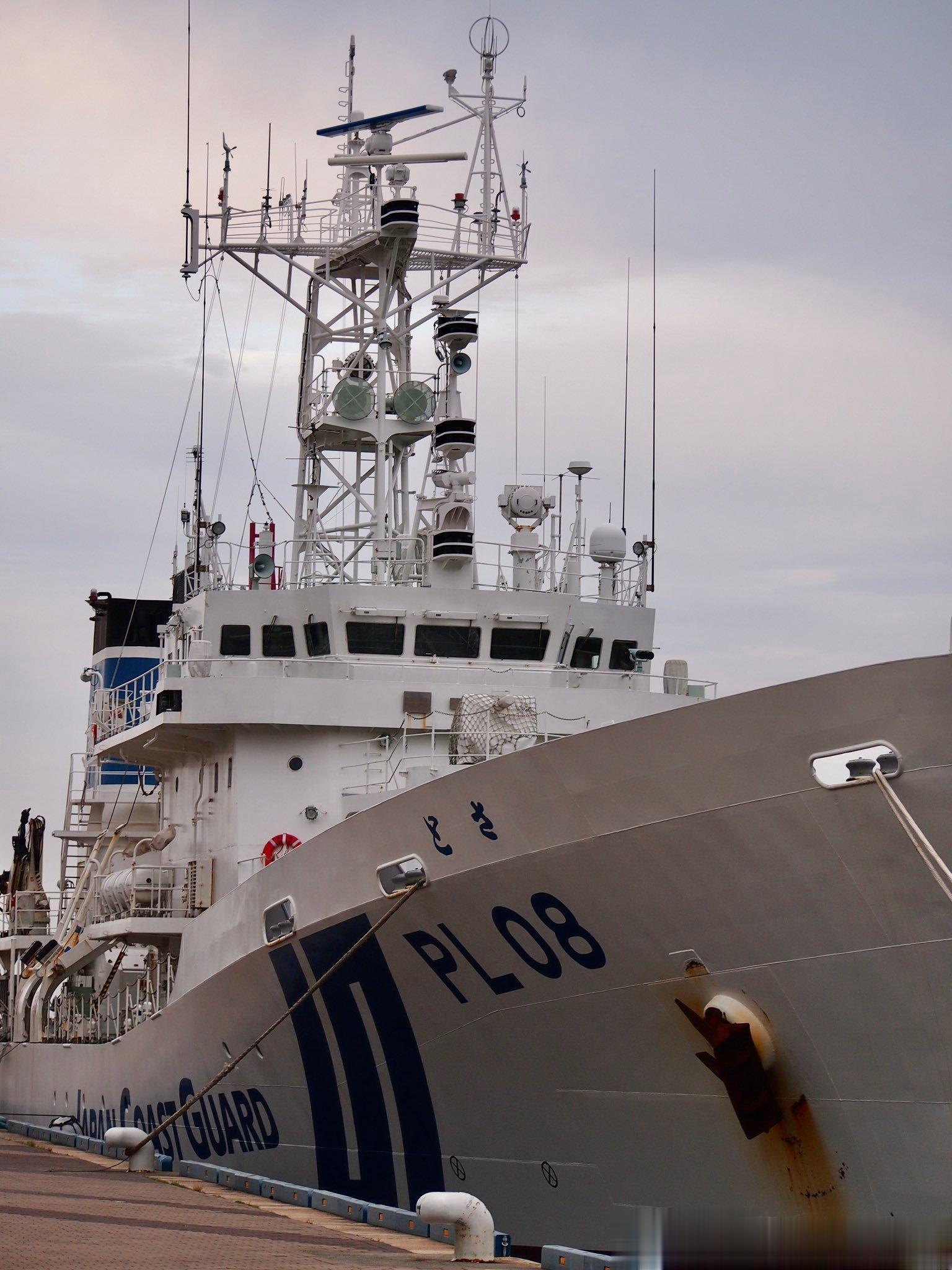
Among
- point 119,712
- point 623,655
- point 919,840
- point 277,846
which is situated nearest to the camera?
point 919,840

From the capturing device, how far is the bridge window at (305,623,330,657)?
1683 cm

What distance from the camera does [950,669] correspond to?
29.9ft

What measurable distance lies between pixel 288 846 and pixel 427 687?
2.18 meters

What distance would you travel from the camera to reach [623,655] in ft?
58.7

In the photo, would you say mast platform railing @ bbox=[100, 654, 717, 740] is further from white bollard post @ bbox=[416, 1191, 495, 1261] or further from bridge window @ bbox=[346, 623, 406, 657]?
white bollard post @ bbox=[416, 1191, 495, 1261]

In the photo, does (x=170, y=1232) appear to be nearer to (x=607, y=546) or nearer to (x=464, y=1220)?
(x=464, y=1220)

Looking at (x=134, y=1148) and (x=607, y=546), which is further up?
(x=607, y=546)

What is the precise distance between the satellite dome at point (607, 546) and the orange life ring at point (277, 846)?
16.7 feet

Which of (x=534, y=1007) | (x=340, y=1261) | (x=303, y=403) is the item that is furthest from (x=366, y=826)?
(x=303, y=403)

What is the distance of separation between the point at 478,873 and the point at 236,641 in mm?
6600

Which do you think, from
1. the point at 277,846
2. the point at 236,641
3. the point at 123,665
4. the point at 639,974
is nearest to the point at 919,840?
the point at 639,974

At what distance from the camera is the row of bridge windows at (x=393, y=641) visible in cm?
1681

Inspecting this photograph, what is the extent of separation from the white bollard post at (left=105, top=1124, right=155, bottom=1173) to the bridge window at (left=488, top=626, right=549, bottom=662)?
5.95 metres

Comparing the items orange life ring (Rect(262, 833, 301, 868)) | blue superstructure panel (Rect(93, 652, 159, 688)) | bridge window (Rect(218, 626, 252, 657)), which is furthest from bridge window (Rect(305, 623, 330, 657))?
blue superstructure panel (Rect(93, 652, 159, 688))
